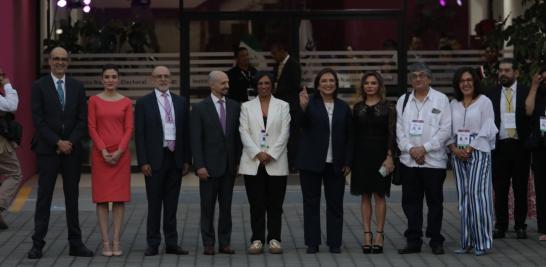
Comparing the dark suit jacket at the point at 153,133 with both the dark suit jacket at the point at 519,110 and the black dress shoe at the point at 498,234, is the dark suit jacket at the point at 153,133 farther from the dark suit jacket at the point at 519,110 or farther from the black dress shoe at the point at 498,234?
the black dress shoe at the point at 498,234

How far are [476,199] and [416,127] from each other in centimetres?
91

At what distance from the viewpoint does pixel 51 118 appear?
11477 mm

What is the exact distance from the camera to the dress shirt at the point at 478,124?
Result: 38.4 ft

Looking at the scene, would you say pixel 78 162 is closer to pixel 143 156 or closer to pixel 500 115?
pixel 143 156

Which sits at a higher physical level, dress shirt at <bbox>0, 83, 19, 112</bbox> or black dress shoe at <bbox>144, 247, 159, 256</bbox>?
dress shirt at <bbox>0, 83, 19, 112</bbox>

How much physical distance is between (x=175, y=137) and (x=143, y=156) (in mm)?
357

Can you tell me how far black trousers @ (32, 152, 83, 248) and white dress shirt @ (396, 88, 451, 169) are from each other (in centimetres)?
303

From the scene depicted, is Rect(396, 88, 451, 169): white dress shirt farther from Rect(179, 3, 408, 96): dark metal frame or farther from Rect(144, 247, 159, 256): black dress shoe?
Rect(179, 3, 408, 96): dark metal frame

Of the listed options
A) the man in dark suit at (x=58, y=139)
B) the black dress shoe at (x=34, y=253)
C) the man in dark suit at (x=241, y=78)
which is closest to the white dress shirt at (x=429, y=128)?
the man in dark suit at (x=58, y=139)

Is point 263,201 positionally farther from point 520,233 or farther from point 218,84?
point 520,233

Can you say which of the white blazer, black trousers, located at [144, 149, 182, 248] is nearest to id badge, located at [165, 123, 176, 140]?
black trousers, located at [144, 149, 182, 248]

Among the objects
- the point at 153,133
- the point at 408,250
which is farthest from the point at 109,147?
the point at 408,250

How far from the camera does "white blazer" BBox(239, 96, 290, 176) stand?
1167 centimetres

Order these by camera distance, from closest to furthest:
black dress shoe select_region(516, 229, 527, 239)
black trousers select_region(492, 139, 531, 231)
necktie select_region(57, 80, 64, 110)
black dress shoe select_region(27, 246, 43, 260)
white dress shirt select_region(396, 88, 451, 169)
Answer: black dress shoe select_region(27, 246, 43, 260)
necktie select_region(57, 80, 64, 110)
white dress shirt select_region(396, 88, 451, 169)
black trousers select_region(492, 139, 531, 231)
black dress shoe select_region(516, 229, 527, 239)
